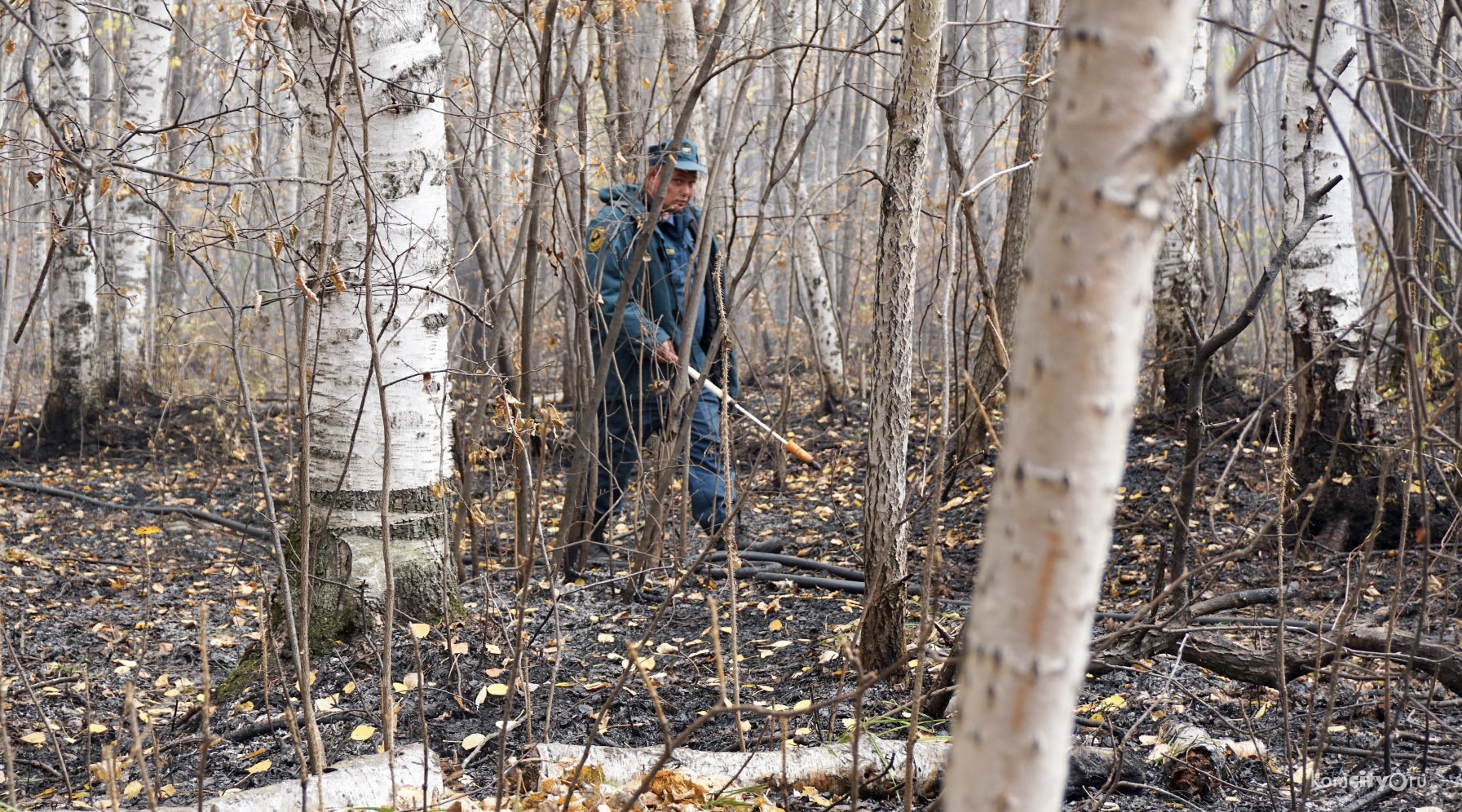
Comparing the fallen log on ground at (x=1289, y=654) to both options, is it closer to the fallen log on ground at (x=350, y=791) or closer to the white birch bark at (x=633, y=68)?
the fallen log on ground at (x=350, y=791)

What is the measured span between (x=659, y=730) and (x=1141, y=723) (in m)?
1.23

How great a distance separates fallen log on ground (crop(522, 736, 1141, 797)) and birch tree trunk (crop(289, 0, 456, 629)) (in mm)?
899

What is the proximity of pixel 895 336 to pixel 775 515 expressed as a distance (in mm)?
3023

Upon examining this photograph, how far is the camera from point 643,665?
2188mm

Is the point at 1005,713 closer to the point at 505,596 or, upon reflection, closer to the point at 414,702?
the point at 414,702

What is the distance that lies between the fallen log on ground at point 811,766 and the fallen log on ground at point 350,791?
233 millimetres

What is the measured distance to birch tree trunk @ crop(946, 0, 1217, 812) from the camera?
695mm

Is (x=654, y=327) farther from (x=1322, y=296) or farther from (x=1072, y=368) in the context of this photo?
(x=1072, y=368)

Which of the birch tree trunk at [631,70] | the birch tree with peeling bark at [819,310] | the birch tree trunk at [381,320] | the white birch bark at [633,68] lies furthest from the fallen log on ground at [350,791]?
the birch tree with peeling bark at [819,310]

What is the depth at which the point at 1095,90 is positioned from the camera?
701mm

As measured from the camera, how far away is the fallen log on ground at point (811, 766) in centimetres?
212

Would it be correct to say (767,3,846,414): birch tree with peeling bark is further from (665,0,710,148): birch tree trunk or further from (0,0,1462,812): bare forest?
(0,0,1462,812): bare forest

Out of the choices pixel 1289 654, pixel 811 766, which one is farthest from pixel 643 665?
pixel 1289 654

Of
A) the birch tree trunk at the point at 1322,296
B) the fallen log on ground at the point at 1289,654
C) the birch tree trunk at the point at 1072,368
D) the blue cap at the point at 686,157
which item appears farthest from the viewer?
the blue cap at the point at 686,157
